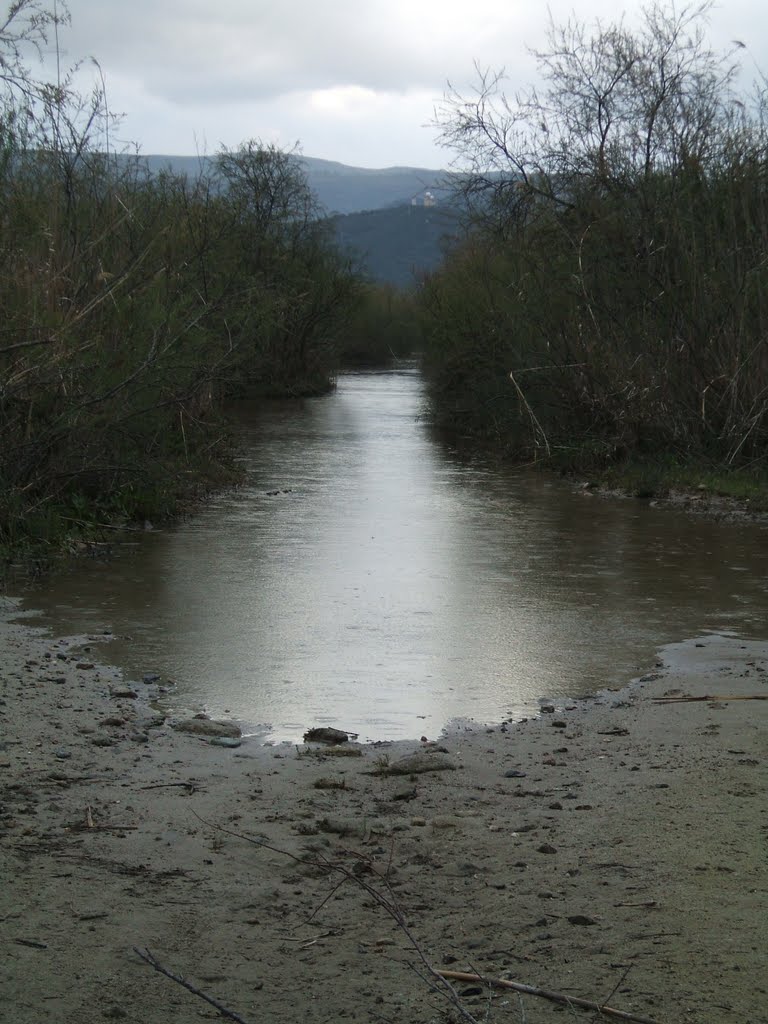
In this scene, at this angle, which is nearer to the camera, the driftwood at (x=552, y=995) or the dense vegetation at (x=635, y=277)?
the driftwood at (x=552, y=995)

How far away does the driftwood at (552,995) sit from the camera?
123 inches

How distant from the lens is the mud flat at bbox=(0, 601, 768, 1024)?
130 inches

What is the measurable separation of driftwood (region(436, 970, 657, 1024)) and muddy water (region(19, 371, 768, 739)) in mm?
2798

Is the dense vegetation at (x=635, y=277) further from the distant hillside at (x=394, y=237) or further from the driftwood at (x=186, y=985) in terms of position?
the distant hillside at (x=394, y=237)

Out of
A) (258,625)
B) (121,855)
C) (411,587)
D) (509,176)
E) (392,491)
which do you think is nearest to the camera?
(121,855)

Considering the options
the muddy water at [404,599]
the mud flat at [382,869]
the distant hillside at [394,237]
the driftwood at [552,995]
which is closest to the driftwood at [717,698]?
the mud flat at [382,869]

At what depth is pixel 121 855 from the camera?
4.23 m

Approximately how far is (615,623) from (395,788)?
4.02 m

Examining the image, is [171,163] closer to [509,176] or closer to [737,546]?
[509,176]

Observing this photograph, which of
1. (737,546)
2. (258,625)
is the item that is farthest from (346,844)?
(737,546)

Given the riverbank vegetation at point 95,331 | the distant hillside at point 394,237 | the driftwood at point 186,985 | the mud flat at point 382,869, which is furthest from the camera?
the distant hillside at point 394,237

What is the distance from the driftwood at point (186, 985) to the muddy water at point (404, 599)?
A: 2701 mm

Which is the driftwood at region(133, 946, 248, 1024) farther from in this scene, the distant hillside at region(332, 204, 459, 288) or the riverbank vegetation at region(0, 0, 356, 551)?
the distant hillside at region(332, 204, 459, 288)

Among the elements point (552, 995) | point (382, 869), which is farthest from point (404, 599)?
point (552, 995)
